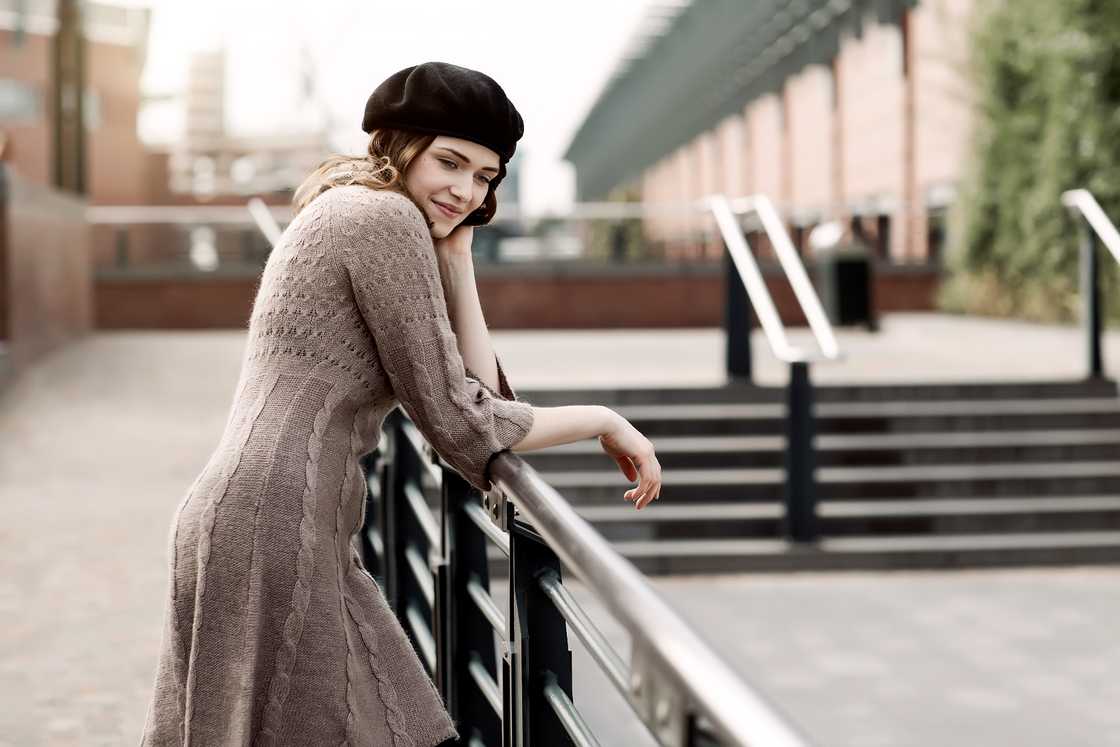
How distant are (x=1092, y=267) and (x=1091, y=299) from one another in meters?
0.23

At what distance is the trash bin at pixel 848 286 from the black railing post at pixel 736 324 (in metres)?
6.64

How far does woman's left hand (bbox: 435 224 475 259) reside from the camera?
2.36m

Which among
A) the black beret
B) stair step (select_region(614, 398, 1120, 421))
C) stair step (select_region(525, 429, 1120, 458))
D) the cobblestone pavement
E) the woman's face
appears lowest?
the cobblestone pavement

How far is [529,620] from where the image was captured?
215 centimetres

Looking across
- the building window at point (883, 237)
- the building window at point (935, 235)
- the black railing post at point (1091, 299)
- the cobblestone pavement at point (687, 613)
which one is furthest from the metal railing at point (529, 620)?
the building window at point (883, 237)

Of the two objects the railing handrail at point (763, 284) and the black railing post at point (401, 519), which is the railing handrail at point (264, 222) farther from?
the black railing post at point (401, 519)

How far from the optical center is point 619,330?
62.0ft

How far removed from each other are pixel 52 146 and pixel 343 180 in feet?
44.4

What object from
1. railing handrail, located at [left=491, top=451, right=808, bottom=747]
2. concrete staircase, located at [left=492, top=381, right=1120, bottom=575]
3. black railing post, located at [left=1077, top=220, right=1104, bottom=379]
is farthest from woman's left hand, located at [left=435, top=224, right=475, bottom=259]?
black railing post, located at [left=1077, top=220, right=1104, bottom=379]

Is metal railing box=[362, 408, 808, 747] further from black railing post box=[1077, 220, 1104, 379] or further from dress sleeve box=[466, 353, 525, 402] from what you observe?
black railing post box=[1077, 220, 1104, 379]

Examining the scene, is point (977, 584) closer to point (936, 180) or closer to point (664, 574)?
point (664, 574)

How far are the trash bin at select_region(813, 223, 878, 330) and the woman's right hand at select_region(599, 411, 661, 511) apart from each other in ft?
44.0

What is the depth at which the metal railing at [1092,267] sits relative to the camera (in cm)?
867

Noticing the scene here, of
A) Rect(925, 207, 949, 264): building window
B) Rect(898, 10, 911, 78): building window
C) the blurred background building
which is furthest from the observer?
Rect(898, 10, 911, 78): building window
